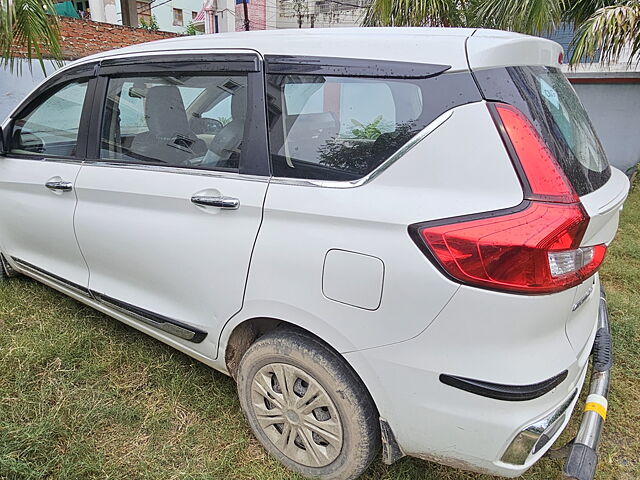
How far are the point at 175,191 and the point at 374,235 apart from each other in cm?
96

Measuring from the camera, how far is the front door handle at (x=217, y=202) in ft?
5.72

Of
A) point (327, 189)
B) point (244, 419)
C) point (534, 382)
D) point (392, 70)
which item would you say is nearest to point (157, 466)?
point (244, 419)

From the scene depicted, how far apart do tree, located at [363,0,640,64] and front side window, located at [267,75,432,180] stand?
382cm

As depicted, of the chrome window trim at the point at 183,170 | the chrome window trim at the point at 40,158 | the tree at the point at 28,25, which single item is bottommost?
the chrome window trim at the point at 40,158

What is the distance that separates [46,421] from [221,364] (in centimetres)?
84

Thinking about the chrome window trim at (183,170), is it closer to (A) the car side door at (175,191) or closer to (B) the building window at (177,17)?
(A) the car side door at (175,191)

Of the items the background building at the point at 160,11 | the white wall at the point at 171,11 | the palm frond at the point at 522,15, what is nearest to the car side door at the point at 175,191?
the palm frond at the point at 522,15

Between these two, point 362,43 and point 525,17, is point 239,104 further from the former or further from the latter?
point 525,17

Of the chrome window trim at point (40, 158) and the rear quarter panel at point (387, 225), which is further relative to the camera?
the chrome window trim at point (40, 158)

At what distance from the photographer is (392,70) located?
1.49 meters

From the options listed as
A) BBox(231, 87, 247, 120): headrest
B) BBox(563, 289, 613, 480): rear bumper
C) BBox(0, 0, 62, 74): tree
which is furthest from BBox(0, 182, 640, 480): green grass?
BBox(0, 0, 62, 74): tree

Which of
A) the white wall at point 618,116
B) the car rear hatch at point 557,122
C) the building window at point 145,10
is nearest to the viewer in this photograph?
the car rear hatch at point 557,122

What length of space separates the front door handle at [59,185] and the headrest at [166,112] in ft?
1.86

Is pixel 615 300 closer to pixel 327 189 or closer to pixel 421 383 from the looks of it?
pixel 421 383
